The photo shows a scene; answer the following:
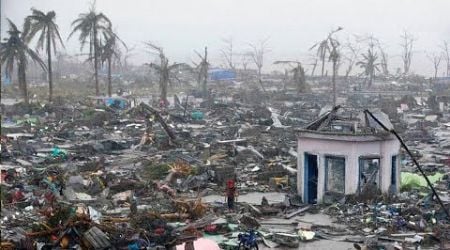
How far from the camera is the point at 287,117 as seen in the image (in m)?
33.5

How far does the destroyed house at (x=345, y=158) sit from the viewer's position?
14633 millimetres

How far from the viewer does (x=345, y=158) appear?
48.2 feet

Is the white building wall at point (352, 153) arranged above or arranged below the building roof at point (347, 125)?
below

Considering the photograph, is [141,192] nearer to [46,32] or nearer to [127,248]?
[127,248]

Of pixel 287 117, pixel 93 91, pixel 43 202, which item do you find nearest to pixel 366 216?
pixel 43 202

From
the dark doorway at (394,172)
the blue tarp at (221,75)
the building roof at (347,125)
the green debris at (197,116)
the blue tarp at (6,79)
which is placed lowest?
the dark doorway at (394,172)

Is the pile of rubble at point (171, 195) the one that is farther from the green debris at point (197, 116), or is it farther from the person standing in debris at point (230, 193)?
the green debris at point (197, 116)

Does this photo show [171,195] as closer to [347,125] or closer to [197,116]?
[347,125]

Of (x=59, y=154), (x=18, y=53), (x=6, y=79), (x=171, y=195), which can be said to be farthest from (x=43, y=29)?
(x=171, y=195)

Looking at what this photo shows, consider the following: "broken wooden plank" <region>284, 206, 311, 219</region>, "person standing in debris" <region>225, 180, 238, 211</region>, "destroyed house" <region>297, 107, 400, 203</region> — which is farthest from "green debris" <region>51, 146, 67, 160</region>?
"broken wooden plank" <region>284, 206, 311, 219</region>

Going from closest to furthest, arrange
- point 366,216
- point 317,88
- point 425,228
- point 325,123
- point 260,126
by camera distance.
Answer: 1. point 425,228
2. point 366,216
3. point 325,123
4. point 260,126
5. point 317,88

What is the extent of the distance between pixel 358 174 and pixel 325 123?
4.90ft

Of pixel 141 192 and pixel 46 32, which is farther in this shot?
pixel 46 32

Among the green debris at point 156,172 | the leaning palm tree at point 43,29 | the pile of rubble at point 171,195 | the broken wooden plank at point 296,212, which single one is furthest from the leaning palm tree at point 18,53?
the broken wooden plank at point 296,212
